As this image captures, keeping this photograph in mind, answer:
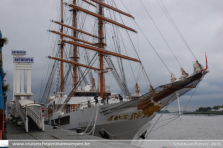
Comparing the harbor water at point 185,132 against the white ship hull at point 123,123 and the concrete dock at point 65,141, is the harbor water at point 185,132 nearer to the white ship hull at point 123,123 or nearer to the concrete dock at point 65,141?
the white ship hull at point 123,123

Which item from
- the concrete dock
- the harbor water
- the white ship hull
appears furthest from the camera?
the harbor water

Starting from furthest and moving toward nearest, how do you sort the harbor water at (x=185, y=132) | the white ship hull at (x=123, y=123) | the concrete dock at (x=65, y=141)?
the harbor water at (x=185, y=132), the white ship hull at (x=123, y=123), the concrete dock at (x=65, y=141)

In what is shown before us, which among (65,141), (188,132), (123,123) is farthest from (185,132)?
(65,141)

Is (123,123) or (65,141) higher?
(65,141)

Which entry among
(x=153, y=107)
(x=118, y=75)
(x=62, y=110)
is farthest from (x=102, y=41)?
(x=153, y=107)

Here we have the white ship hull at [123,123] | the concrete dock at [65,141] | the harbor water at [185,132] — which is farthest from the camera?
the harbor water at [185,132]

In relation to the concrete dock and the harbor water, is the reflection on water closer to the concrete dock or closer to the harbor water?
the harbor water

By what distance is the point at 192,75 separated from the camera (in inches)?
544

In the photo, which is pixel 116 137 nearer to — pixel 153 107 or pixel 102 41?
pixel 153 107

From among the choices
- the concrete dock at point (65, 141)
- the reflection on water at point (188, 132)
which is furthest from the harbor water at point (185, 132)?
the concrete dock at point (65, 141)

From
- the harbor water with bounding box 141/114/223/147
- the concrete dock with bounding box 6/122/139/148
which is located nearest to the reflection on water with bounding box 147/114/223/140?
the harbor water with bounding box 141/114/223/147

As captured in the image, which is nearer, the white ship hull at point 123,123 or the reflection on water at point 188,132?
the white ship hull at point 123,123

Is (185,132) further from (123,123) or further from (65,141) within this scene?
(65,141)

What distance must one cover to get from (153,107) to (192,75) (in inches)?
140
